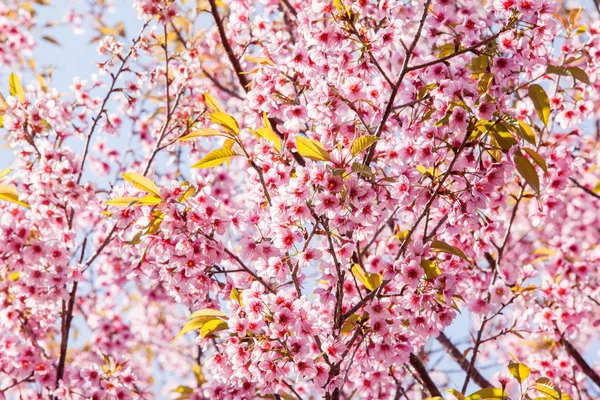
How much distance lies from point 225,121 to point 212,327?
33.8 inches

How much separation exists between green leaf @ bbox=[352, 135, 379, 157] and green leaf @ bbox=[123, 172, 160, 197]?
0.82 metres

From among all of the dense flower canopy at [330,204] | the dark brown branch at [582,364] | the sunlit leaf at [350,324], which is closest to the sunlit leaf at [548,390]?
the dense flower canopy at [330,204]

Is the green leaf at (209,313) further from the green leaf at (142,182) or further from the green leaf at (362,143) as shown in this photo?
the green leaf at (362,143)

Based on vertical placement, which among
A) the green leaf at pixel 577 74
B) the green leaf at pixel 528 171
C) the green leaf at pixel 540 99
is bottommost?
the green leaf at pixel 528 171

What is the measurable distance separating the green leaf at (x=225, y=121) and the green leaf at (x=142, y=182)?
1.22ft

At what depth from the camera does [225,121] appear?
2.60m

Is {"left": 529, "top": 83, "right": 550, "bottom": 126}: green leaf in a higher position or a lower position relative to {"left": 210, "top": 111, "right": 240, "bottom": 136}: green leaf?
higher

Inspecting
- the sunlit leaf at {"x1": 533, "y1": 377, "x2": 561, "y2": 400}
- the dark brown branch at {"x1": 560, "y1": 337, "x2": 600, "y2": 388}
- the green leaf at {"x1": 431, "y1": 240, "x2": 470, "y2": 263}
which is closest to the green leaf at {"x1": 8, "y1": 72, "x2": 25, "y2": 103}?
the green leaf at {"x1": 431, "y1": 240, "x2": 470, "y2": 263}

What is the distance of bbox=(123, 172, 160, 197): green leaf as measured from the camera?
8.09 ft

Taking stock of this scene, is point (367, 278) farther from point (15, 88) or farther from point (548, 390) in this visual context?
point (15, 88)

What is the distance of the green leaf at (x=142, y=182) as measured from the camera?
2.47 metres

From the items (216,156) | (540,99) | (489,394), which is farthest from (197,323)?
(540,99)

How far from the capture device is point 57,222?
3996mm

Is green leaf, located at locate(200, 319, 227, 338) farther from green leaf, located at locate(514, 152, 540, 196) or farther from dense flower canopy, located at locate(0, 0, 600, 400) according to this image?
green leaf, located at locate(514, 152, 540, 196)
